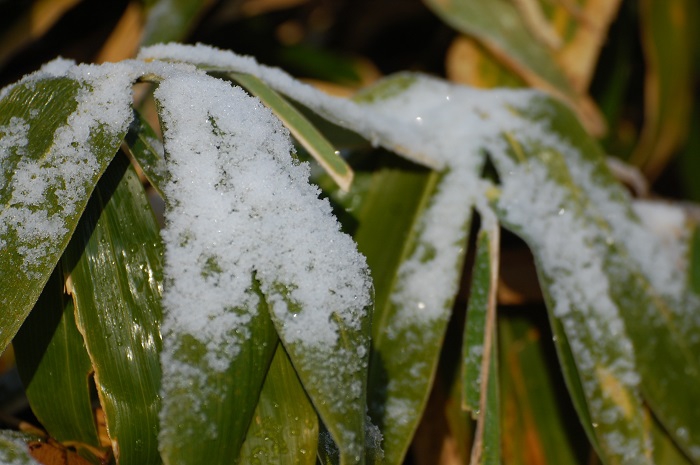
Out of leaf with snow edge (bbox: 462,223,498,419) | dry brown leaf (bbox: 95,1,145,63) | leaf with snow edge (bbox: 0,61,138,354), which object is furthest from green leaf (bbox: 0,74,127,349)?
dry brown leaf (bbox: 95,1,145,63)

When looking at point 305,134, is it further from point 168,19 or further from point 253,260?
point 168,19

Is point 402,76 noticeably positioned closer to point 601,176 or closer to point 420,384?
point 601,176

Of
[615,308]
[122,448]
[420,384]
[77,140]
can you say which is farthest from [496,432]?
[77,140]

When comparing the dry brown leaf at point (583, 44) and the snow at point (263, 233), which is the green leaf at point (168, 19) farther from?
the dry brown leaf at point (583, 44)

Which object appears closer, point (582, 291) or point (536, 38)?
point (582, 291)

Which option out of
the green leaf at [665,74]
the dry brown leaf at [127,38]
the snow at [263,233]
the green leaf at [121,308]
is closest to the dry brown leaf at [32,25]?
the dry brown leaf at [127,38]

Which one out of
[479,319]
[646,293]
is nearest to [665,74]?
[646,293]

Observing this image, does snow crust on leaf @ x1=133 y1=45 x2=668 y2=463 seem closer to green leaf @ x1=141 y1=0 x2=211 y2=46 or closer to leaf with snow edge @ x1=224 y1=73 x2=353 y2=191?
leaf with snow edge @ x1=224 y1=73 x2=353 y2=191
